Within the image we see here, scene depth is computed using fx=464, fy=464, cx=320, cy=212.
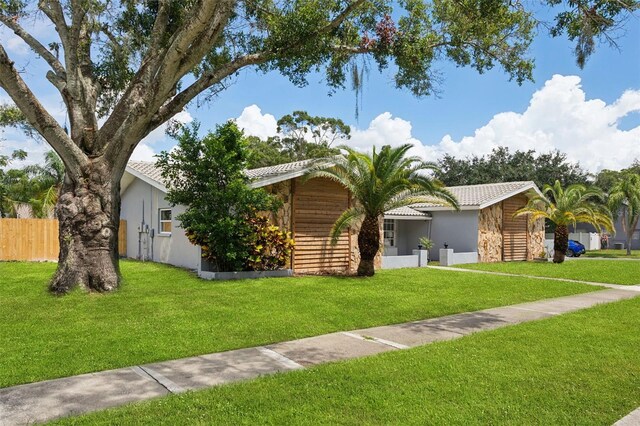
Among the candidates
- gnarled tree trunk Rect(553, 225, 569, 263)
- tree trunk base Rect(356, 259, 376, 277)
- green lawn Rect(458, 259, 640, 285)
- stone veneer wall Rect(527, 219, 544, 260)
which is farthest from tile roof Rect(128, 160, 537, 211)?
tree trunk base Rect(356, 259, 376, 277)

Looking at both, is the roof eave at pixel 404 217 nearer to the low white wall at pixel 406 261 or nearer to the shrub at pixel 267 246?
the low white wall at pixel 406 261

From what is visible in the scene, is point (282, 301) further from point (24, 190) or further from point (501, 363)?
point (24, 190)

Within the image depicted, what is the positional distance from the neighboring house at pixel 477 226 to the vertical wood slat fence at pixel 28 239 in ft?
47.3

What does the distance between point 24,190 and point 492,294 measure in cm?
2458

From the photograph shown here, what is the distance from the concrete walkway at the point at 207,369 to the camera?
4.28m

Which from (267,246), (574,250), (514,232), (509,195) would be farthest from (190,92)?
(574,250)

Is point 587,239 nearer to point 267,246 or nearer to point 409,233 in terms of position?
point 409,233

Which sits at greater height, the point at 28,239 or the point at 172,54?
the point at 172,54

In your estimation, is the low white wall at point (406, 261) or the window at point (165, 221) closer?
the window at point (165, 221)

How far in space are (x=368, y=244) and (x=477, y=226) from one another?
9818 mm

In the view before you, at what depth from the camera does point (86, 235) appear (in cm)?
1015

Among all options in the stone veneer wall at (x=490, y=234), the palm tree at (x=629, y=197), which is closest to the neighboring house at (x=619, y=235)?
the palm tree at (x=629, y=197)

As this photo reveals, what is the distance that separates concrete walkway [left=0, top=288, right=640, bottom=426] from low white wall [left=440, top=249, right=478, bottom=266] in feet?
38.0

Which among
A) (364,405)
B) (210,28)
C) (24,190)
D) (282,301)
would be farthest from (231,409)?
(24,190)
